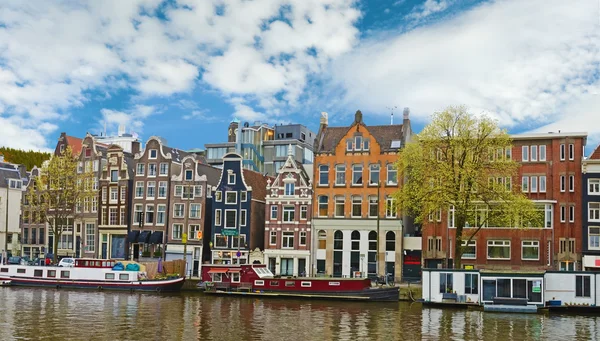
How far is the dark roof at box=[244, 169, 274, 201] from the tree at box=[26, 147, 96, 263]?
22.3m

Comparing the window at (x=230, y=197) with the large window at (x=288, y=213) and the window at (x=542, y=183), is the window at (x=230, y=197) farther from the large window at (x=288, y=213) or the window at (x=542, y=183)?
the window at (x=542, y=183)

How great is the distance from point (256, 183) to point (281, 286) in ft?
86.9

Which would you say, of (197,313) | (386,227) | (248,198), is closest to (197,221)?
(248,198)

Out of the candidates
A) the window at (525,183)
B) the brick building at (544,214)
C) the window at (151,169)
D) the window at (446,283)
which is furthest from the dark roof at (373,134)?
the window at (446,283)

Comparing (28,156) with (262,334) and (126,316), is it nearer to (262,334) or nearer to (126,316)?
(126,316)

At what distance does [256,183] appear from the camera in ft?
308

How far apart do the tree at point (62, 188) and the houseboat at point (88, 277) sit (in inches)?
520

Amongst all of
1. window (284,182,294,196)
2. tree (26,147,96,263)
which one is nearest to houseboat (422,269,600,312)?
window (284,182,294,196)

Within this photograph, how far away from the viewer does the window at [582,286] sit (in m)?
58.7

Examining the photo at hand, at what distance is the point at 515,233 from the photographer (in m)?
77.4

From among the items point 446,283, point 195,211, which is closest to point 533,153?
point 446,283

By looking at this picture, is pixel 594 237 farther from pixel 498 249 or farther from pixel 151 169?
pixel 151 169

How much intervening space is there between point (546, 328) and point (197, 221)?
54373 mm

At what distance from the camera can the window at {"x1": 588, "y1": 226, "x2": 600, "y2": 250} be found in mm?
74938
